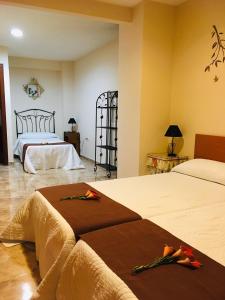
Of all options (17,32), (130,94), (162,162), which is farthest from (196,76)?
(17,32)

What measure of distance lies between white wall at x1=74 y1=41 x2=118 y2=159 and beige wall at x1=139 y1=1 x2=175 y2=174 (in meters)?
1.57

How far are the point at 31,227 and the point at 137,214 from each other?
1.07 metres

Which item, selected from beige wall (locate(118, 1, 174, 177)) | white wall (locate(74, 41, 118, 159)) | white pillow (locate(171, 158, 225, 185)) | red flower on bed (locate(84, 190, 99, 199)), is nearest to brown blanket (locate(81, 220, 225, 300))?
red flower on bed (locate(84, 190, 99, 199))

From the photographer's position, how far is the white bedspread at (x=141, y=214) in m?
1.27

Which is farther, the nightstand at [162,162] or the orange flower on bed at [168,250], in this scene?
the nightstand at [162,162]

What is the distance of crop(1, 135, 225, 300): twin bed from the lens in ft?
3.38

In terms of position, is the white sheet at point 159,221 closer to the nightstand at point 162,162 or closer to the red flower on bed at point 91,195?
the red flower on bed at point 91,195

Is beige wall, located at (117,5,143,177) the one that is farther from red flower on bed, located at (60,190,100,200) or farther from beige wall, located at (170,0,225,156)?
red flower on bed, located at (60,190,100,200)

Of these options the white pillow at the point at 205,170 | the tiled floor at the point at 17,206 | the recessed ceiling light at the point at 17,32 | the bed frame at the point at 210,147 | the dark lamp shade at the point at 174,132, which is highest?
the recessed ceiling light at the point at 17,32

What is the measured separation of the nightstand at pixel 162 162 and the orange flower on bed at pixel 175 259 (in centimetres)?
196

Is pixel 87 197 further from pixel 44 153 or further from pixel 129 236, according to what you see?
pixel 44 153

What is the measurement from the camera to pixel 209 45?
112 inches

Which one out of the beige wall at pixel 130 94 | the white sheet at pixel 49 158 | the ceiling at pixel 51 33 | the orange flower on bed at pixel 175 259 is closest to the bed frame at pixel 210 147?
the beige wall at pixel 130 94

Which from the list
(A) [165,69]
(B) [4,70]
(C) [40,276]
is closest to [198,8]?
(A) [165,69]
